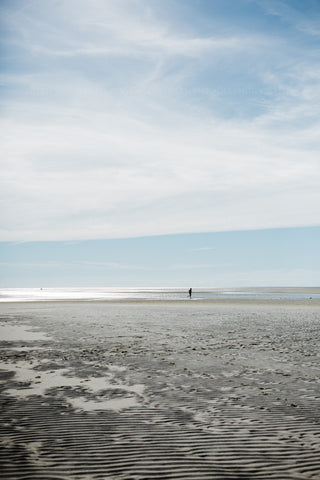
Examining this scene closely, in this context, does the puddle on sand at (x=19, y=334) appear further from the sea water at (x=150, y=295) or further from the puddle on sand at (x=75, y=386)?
the sea water at (x=150, y=295)

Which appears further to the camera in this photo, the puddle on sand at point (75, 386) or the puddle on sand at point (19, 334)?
the puddle on sand at point (19, 334)

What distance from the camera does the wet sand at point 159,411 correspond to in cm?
632

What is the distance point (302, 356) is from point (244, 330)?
28.0 feet

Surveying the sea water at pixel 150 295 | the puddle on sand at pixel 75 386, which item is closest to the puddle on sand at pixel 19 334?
the puddle on sand at pixel 75 386

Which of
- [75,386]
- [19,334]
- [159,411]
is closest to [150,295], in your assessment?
[19,334]

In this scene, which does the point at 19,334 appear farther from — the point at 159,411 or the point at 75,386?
the point at 159,411

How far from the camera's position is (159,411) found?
8.92 meters

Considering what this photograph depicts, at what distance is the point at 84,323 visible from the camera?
27.8 metres

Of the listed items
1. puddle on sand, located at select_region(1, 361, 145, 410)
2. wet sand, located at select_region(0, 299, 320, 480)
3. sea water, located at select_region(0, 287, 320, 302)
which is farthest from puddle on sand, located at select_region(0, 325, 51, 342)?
sea water, located at select_region(0, 287, 320, 302)

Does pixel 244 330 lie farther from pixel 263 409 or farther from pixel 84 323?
pixel 263 409

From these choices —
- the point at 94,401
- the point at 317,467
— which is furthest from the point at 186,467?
the point at 94,401

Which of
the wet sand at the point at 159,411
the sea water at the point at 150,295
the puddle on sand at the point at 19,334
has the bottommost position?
the sea water at the point at 150,295

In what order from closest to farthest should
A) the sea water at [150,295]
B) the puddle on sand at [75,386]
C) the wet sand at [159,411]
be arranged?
the wet sand at [159,411]
the puddle on sand at [75,386]
the sea water at [150,295]

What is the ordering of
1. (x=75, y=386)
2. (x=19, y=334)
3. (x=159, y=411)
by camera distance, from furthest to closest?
(x=19, y=334), (x=75, y=386), (x=159, y=411)
